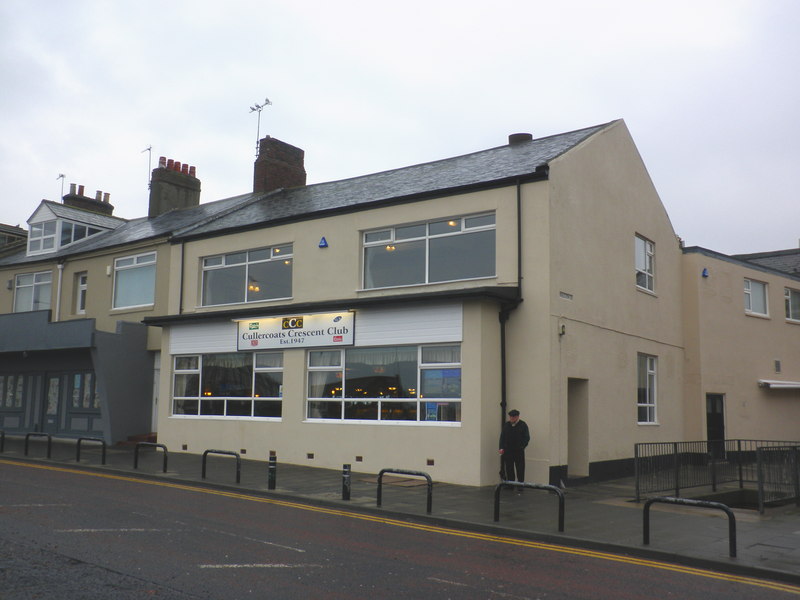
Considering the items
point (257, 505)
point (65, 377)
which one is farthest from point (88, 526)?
point (65, 377)

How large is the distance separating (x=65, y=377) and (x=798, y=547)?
23.6 meters

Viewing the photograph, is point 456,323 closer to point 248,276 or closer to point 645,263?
point 248,276

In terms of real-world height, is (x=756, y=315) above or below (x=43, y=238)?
below

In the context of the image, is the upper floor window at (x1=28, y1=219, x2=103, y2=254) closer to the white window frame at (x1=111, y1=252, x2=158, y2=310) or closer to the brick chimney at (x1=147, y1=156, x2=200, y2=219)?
the brick chimney at (x1=147, y1=156, x2=200, y2=219)

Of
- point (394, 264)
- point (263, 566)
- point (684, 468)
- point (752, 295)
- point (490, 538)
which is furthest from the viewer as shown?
point (752, 295)

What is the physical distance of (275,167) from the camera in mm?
27812

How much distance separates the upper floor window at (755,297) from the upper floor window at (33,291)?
2544 cm

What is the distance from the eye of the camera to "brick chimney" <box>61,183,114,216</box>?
1387 inches

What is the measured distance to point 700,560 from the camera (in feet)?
29.5

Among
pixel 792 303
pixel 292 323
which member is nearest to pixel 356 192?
pixel 292 323

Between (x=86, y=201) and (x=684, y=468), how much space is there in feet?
99.2

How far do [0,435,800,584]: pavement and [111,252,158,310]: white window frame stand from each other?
703cm

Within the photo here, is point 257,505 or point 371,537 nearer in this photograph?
point 371,537

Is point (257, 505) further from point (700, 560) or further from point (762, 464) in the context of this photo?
point (762, 464)
